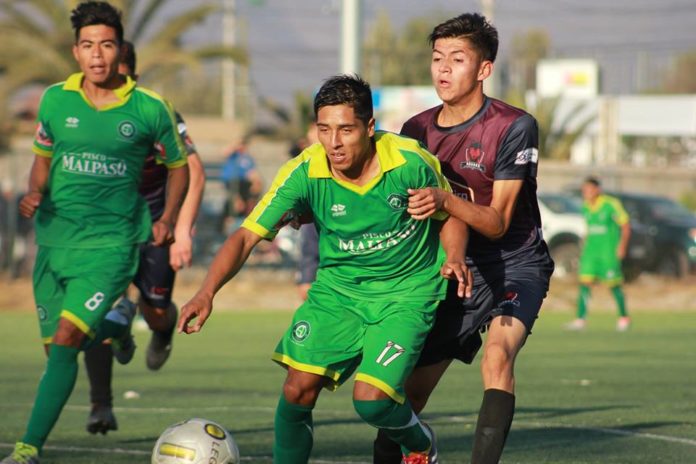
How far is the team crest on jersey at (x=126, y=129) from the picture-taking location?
7.59 m

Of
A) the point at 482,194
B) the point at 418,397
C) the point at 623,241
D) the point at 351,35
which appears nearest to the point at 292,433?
the point at 418,397

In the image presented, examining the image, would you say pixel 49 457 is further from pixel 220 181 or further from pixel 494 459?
pixel 220 181

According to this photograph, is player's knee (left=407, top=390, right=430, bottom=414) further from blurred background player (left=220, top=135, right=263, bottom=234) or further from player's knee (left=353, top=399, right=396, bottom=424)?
blurred background player (left=220, top=135, right=263, bottom=234)

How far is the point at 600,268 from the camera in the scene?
2025 cm

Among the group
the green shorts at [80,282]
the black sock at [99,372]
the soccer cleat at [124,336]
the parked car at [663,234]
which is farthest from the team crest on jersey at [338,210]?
the parked car at [663,234]

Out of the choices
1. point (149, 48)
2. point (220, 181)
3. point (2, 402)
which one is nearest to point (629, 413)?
point (2, 402)

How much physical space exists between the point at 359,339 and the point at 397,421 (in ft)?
1.30

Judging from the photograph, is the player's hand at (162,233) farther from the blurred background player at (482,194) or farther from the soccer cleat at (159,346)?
the blurred background player at (482,194)

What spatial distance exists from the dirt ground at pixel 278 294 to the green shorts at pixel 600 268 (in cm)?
422

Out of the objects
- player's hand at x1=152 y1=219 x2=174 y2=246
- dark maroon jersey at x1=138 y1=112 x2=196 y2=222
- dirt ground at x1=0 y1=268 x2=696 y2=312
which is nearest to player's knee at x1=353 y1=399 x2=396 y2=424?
player's hand at x1=152 y1=219 x2=174 y2=246

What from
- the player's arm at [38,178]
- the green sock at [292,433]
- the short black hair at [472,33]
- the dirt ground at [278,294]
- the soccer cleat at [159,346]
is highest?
the short black hair at [472,33]

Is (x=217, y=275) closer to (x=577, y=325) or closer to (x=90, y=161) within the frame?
(x=90, y=161)

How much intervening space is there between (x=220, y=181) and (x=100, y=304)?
729 inches

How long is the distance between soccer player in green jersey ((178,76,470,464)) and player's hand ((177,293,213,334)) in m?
0.20
